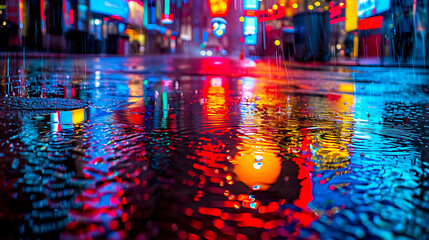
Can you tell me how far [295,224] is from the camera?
2068 mm

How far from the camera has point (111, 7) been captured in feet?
149

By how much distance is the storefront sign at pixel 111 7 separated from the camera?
4169 cm

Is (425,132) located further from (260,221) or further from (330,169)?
(260,221)

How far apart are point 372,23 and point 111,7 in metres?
26.2

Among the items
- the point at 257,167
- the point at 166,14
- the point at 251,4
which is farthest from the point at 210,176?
the point at 166,14

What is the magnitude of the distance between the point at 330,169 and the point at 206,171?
80 centimetres

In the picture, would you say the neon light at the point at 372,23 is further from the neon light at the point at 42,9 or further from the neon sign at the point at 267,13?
the neon light at the point at 42,9

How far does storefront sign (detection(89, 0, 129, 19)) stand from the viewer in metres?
41.7

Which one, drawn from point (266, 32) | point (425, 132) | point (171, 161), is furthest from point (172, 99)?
point (266, 32)

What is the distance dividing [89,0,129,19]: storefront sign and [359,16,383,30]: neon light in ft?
75.1

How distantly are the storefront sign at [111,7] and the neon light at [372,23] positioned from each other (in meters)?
22.9

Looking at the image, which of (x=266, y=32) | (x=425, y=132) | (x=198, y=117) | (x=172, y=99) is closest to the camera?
(x=425, y=132)

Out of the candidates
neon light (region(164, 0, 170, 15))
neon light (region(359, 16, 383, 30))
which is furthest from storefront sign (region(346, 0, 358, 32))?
neon light (region(164, 0, 170, 15))

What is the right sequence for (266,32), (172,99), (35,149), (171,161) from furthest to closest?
(266,32) < (172,99) < (35,149) < (171,161)
